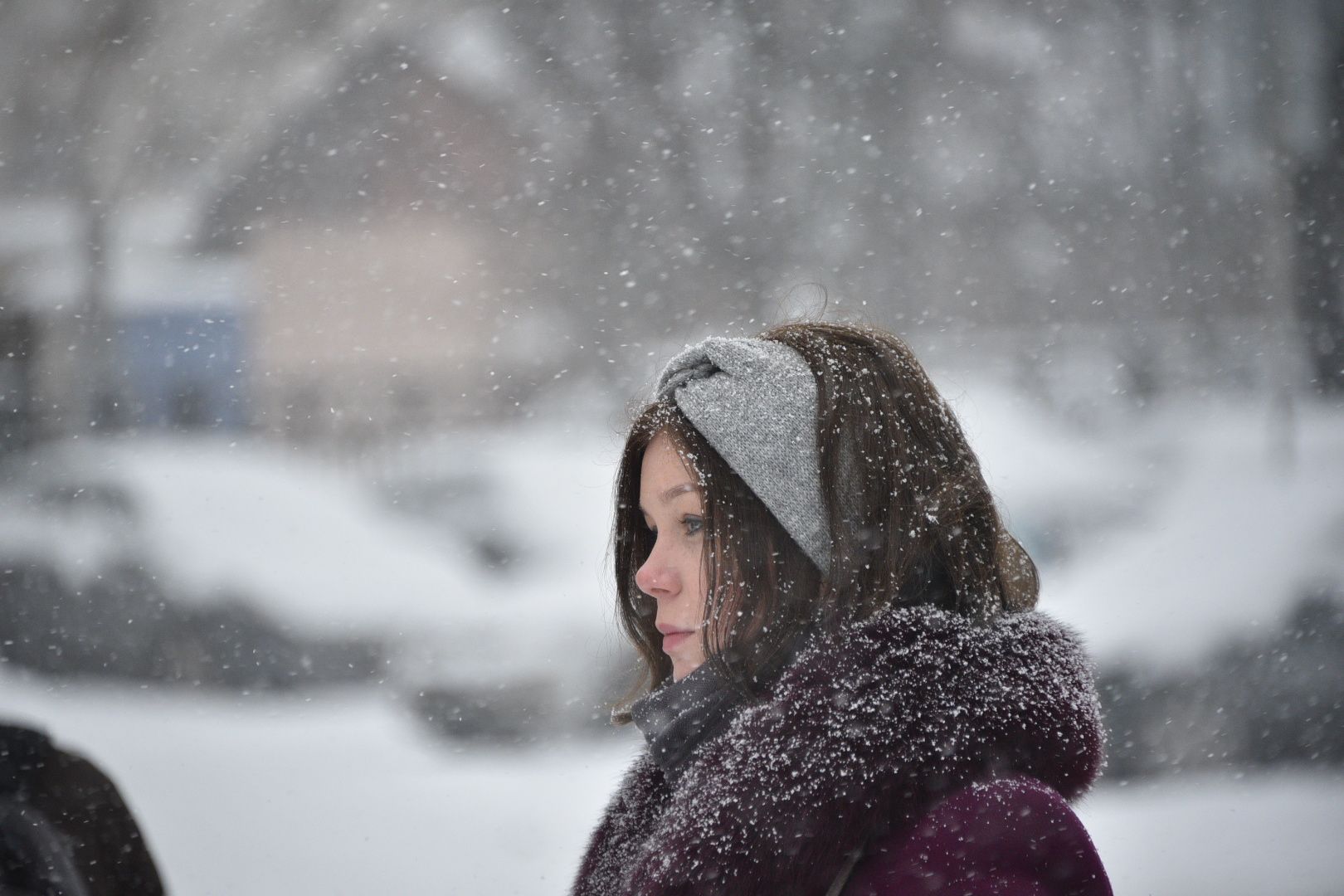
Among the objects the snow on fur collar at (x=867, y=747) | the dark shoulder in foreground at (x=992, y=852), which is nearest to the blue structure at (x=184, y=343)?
the snow on fur collar at (x=867, y=747)

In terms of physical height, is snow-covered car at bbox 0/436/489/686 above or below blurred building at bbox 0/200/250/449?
below

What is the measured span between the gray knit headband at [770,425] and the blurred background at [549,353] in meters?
1.69

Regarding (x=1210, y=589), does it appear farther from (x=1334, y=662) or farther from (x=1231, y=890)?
(x=1231, y=890)

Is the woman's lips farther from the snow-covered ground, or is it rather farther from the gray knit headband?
the snow-covered ground

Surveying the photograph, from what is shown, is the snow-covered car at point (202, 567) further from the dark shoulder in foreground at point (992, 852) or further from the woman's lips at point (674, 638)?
the dark shoulder in foreground at point (992, 852)

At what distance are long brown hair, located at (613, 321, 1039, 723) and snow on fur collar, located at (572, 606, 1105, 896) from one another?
40 millimetres

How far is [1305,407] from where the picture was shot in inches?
111

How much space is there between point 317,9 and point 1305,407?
303cm

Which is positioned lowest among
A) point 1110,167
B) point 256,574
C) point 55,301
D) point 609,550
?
point 609,550

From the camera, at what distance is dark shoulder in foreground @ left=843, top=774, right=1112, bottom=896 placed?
63cm

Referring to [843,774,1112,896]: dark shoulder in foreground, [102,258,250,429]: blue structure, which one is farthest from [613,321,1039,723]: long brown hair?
[102,258,250,429]: blue structure

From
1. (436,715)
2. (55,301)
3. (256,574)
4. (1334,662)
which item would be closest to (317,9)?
(55,301)

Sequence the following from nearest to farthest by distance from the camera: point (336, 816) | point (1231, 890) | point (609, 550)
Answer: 1. point (609, 550)
2. point (336, 816)
3. point (1231, 890)

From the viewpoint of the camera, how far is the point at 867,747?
0.70 metres
